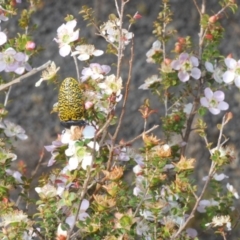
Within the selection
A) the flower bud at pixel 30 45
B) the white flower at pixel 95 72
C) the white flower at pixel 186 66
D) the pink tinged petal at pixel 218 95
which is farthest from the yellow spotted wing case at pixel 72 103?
the pink tinged petal at pixel 218 95

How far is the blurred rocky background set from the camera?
2512mm

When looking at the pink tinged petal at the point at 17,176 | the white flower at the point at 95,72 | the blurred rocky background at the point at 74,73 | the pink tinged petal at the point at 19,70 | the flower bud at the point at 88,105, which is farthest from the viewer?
the blurred rocky background at the point at 74,73

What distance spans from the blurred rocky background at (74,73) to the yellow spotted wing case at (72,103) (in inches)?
37.3

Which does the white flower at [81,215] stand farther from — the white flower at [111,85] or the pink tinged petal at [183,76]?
the pink tinged petal at [183,76]

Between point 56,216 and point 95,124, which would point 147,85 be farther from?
point 56,216

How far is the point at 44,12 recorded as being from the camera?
2514mm

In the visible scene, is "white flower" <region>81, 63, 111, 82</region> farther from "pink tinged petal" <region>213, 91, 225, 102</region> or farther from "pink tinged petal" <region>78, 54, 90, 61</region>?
"pink tinged petal" <region>213, 91, 225, 102</region>

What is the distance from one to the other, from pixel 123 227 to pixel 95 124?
272mm

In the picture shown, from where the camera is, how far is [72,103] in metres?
1.54

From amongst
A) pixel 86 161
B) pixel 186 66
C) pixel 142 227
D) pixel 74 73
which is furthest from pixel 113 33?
pixel 74 73

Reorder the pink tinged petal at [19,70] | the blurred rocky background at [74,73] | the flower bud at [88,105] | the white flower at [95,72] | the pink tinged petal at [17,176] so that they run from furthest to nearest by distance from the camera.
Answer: the blurred rocky background at [74,73] → the pink tinged petal at [17,176] → the pink tinged petal at [19,70] → the white flower at [95,72] → the flower bud at [88,105]

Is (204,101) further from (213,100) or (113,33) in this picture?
(113,33)

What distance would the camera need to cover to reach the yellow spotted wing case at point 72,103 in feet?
5.06

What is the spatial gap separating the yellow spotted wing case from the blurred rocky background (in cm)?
95
